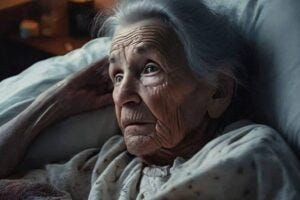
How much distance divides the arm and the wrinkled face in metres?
0.23

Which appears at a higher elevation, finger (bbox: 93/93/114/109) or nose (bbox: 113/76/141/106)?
nose (bbox: 113/76/141/106)

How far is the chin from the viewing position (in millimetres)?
1219

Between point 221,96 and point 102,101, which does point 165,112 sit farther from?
point 102,101

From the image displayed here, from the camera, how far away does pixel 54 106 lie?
56.8 inches

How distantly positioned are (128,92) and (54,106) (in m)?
0.29

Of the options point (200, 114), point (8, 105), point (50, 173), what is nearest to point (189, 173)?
point (200, 114)

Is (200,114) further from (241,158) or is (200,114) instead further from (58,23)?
(58,23)

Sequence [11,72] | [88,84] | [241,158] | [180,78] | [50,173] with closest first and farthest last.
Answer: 1. [241,158]
2. [180,78]
3. [50,173]
4. [88,84]
5. [11,72]

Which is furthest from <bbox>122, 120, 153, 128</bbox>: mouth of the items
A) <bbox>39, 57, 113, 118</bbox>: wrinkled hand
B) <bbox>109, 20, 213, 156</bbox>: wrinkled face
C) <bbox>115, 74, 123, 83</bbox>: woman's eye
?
<bbox>39, 57, 113, 118</bbox>: wrinkled hand

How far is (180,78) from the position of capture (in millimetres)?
1220

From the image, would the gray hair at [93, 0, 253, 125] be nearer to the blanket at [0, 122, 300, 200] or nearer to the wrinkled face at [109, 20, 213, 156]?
the wrinkled face at [109, 20, 213, 156]

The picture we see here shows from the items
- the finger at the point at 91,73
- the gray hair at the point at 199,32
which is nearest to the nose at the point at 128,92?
the gray hair at the point at 199,32

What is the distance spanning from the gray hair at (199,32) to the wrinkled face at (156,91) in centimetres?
2

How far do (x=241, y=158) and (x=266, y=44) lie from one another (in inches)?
13.1
